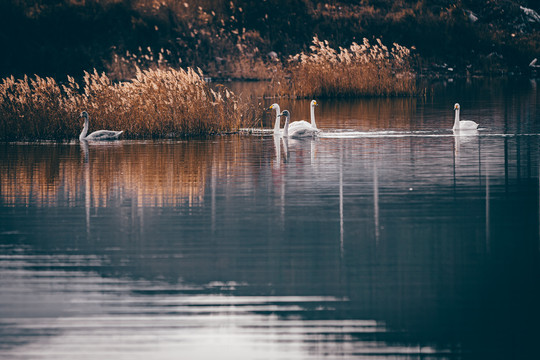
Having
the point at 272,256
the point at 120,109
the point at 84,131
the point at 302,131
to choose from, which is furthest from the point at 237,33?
the point at 272,256

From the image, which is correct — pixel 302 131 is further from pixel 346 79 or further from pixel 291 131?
pixel 346 79

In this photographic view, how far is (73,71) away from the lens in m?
49.5

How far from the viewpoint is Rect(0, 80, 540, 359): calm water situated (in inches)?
306

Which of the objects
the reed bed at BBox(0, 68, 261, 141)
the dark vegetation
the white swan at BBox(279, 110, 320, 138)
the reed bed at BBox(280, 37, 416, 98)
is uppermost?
the dark vegetation

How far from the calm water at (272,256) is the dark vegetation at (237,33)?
31621 mm

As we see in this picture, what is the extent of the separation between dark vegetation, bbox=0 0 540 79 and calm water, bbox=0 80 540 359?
31.6m

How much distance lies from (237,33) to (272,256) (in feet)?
140

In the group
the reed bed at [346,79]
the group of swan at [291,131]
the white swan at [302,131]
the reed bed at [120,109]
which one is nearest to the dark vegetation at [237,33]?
the reed bed at [346,79]

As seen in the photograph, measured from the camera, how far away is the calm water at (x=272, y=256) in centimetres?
777

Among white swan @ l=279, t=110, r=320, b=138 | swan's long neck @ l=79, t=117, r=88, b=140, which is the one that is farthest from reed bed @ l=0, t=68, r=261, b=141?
white swan @ l=279, t=110, r=320, b=138

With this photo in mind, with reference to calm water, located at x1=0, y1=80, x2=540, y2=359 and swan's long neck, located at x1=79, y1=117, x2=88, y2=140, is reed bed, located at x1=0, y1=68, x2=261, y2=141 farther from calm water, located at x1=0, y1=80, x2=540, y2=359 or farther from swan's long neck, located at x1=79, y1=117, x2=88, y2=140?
calm water, located at x1=0, y1=80, x2=540, y2=359

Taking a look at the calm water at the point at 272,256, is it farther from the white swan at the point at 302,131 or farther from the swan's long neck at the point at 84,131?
the white swan at the point at 302,131

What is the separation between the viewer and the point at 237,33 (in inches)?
2066

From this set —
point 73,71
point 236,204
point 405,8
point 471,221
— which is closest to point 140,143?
point 236,204
